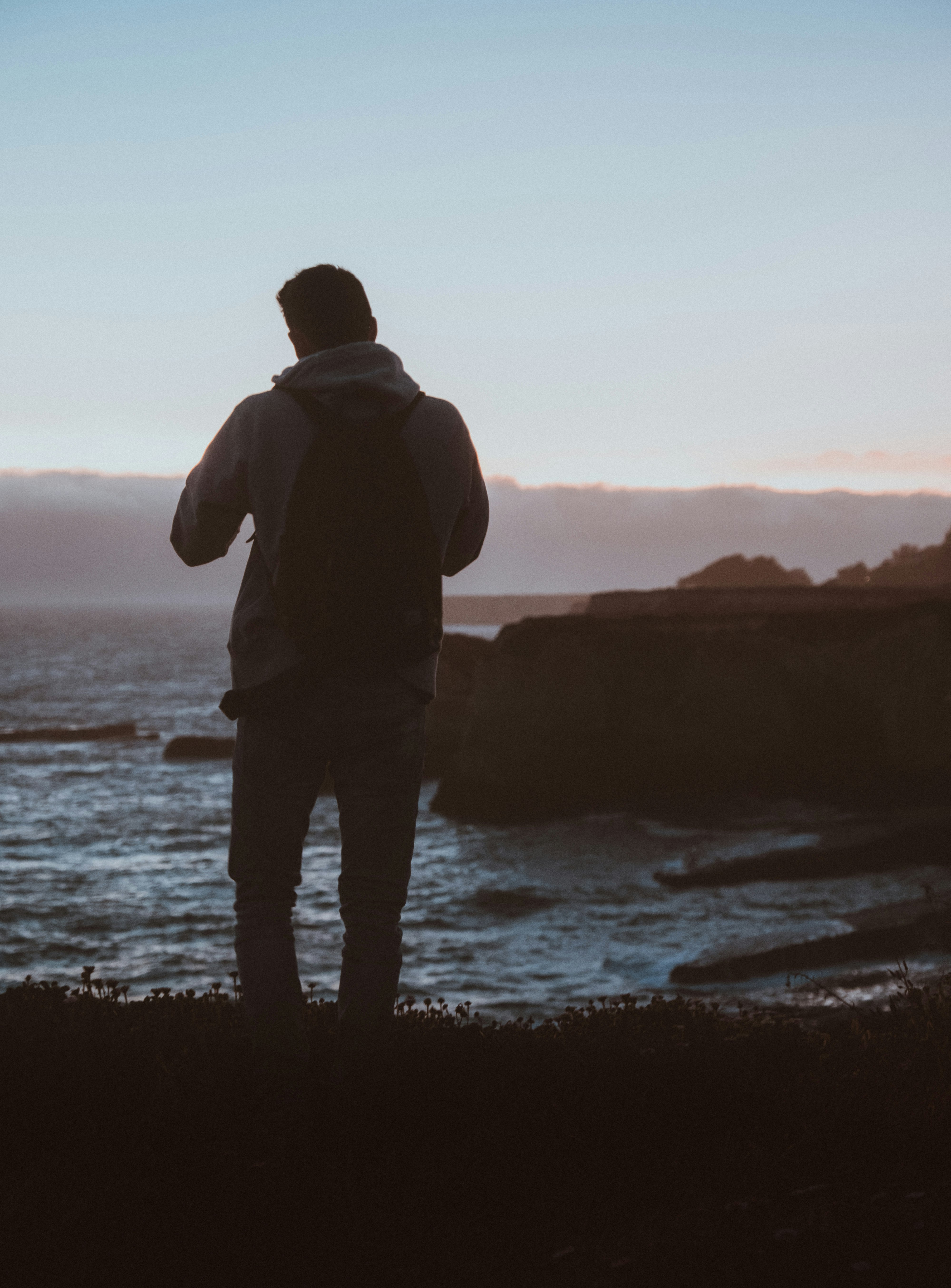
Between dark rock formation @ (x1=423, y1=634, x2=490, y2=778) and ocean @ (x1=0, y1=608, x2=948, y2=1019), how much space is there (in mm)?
1105

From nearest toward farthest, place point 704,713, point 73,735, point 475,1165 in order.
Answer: point 475,1165 → point 704,713 → point 73,735

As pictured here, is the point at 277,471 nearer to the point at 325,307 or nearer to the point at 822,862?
the point at 325,307

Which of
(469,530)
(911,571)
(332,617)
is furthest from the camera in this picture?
(911,571)

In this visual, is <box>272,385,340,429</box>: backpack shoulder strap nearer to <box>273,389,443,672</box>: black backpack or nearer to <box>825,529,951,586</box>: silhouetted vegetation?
<box>273,389,443,672</box>: black backpack

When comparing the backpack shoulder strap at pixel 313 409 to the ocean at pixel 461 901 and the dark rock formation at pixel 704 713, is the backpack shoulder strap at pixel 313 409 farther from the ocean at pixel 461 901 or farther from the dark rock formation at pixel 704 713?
the dark rock formation at pixel 704 713

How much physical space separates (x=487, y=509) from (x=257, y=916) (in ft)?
5.11

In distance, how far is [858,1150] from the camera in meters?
3.32

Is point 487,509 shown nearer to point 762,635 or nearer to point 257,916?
point 257,916

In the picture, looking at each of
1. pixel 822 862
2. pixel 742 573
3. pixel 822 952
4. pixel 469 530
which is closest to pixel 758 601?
pixel 822 862

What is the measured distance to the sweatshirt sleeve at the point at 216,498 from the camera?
3369mm

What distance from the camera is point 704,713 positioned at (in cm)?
2453

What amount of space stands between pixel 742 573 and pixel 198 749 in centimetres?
5081

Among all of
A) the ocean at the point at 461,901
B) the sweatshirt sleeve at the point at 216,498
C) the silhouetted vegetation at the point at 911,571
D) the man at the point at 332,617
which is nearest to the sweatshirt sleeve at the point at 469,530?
the man at the point at 332,617

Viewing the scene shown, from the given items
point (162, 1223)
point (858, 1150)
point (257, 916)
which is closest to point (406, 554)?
point (257, 916)
